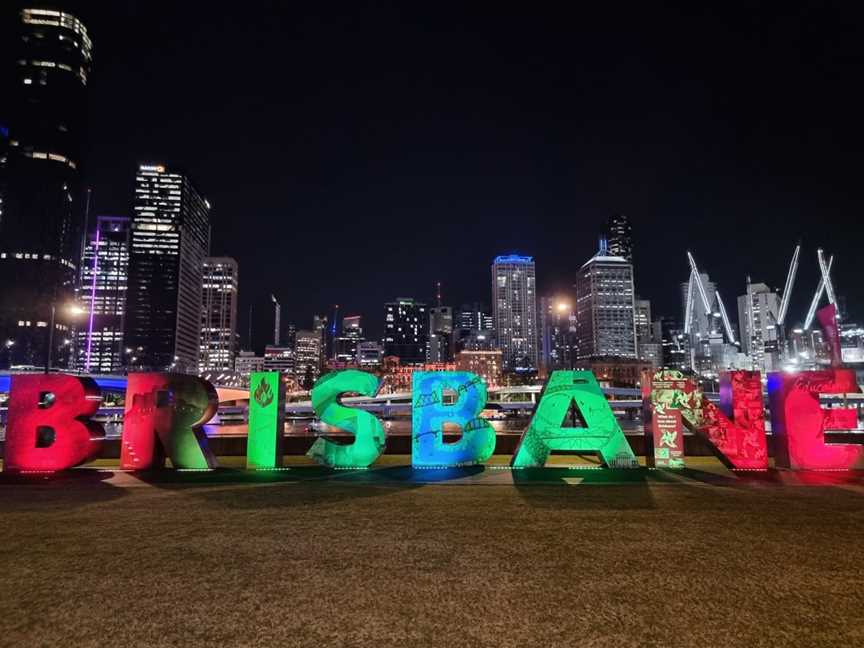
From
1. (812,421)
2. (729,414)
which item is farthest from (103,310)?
(812,421)

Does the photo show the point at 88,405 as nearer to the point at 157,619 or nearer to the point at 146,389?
the point at 146,389

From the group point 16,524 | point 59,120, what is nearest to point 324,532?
point 16,524

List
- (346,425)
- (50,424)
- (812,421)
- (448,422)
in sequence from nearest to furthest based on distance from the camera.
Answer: (812,421) → (50,424) → (448,422) → (346,425)

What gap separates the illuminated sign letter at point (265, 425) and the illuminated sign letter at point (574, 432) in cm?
633

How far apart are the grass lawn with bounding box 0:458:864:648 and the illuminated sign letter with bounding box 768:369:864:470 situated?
3179 mm

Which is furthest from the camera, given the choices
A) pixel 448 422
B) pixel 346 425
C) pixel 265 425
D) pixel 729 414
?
pixel 346 425

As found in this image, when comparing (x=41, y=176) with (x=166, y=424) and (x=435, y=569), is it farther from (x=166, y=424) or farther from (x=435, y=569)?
(x=435, y=569)

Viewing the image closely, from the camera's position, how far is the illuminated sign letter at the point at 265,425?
13875 millimetres

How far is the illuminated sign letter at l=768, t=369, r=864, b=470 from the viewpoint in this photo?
12797mm

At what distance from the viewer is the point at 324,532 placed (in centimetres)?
720

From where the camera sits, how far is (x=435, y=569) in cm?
566

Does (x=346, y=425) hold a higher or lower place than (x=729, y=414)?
lower

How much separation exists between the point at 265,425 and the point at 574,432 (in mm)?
8060

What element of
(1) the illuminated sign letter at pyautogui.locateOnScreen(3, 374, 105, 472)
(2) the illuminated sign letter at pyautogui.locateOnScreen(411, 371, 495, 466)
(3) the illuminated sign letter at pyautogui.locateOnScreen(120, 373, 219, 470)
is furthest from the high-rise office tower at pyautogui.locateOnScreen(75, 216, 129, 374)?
(2) the illuminated sign letter at pyautogui.locateOnScreen(411, 371, 495, 466)
